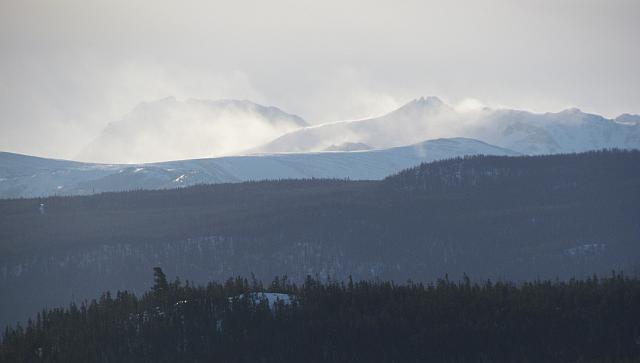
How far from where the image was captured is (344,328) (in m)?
182

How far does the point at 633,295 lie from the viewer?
7441 inches

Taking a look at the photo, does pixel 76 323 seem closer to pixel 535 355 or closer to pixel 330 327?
pixel 330 327

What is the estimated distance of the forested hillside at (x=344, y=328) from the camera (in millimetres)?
173625

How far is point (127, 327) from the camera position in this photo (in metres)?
180

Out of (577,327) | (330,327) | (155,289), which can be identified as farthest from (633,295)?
(155,289)

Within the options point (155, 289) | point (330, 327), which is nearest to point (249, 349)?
point (330, 327)

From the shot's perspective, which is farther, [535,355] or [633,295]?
[633,295]

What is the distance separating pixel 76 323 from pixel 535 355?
51.2m

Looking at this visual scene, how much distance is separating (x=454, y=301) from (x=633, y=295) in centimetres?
2084

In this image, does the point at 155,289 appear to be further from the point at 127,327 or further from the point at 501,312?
the point at 501,312

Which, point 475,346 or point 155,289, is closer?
point 475,346

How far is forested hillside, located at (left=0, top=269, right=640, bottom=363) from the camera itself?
17362cm

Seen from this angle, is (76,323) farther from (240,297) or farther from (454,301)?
(454,301)

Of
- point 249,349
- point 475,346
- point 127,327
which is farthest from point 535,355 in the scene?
point 127,327
